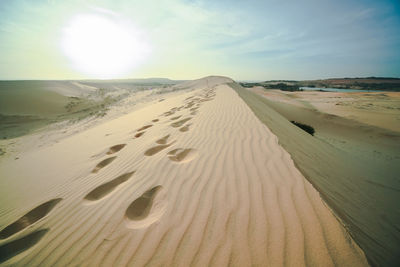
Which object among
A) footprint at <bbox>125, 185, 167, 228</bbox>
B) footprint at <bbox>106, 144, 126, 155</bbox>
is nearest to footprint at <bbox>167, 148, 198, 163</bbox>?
footprint at <bbox>125, 185, 167, 228</bbox>

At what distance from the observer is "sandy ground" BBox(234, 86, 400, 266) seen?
57.4 inches

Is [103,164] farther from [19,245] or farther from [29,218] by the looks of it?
[19,245]

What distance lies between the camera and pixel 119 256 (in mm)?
1157

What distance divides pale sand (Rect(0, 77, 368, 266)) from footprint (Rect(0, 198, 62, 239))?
0.01 meters

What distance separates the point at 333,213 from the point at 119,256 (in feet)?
5.41

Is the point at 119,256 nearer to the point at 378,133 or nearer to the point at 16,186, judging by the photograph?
the point at 16,186

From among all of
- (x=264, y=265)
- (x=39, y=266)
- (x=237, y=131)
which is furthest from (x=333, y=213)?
(x=39, y=266)

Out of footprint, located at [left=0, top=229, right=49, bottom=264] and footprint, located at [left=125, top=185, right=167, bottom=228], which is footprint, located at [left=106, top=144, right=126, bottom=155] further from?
footprint, located at [left=125, top=185, right=167, bottom=228]

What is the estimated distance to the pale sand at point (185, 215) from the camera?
1.03 meters

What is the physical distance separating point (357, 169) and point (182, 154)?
4.27 m

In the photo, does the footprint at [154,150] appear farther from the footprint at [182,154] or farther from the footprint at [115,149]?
the footprint at [115,149]

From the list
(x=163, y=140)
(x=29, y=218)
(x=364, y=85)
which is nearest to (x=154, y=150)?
(x=163, y=140)

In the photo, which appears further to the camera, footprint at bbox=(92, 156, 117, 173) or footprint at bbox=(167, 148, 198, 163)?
footprint at bbox=(92, 156, 117, 173)

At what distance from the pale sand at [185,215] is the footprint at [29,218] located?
1 centimetres
